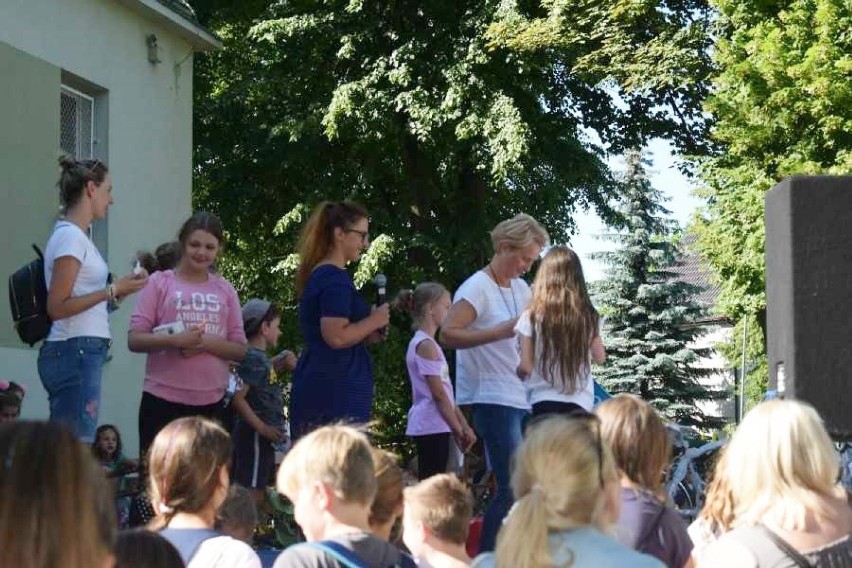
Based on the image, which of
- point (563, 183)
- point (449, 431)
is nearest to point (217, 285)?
point (449, 431)

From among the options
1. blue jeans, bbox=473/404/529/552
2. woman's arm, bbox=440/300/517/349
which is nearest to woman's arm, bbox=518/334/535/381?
Result: woman's arm, bbox=440/300/517/349

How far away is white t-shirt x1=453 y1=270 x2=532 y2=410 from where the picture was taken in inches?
263

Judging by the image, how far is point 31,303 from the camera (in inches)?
235

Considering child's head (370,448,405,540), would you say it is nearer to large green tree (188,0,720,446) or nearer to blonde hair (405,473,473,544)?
blonde hair (405,473,473,544)

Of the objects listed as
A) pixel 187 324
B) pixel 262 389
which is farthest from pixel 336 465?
pixel 262 389

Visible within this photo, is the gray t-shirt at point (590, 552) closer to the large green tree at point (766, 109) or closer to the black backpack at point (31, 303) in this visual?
the black backpack at point (31, 303)

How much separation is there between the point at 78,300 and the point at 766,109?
51.3 ft

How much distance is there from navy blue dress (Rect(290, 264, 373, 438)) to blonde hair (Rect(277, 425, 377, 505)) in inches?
89.7

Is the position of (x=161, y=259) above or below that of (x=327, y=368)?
above

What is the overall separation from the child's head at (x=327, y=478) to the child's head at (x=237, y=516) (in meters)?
1.31

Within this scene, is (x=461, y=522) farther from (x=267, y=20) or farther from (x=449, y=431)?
(x=267, y=20)

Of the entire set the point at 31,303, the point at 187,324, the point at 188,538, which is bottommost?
the point at 188,538

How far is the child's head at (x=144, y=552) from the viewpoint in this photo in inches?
114

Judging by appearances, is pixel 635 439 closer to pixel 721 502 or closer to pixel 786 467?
pixel 721 502
